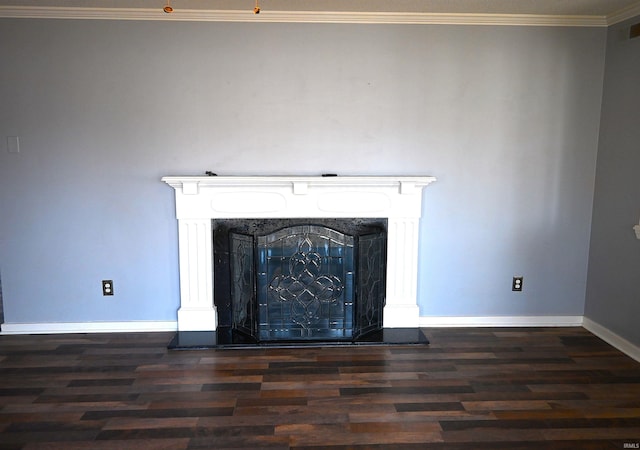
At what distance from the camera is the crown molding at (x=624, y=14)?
2961mm

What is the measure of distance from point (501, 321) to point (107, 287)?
295cm

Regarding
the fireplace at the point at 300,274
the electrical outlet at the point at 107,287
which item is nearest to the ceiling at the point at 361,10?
the fireplace at the point at 300,274

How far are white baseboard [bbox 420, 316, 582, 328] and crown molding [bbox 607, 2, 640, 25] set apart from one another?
2.14 m

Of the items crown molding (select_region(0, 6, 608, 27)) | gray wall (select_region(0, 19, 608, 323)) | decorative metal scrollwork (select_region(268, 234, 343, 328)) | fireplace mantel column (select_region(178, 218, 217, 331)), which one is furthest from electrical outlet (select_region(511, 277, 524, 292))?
fireplace mantel column (select_region(178, 218, 217, 331))

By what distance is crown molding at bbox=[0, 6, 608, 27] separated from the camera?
3.06 metres

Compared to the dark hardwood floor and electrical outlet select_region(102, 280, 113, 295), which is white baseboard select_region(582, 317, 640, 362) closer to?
the dark hardwood floor

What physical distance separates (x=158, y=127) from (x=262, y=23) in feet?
3.32

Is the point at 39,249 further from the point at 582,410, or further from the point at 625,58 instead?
the point at 625,58

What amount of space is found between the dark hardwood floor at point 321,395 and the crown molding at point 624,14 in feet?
7.22

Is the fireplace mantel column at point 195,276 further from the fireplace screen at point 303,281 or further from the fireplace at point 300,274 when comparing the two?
the fireplace screen at point 303,281

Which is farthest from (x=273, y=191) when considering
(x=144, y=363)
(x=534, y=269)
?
(x=534, y=269)

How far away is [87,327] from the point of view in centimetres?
340

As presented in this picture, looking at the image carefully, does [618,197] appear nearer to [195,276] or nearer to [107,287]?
[195,276]

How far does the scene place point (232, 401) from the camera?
246 centimetres
